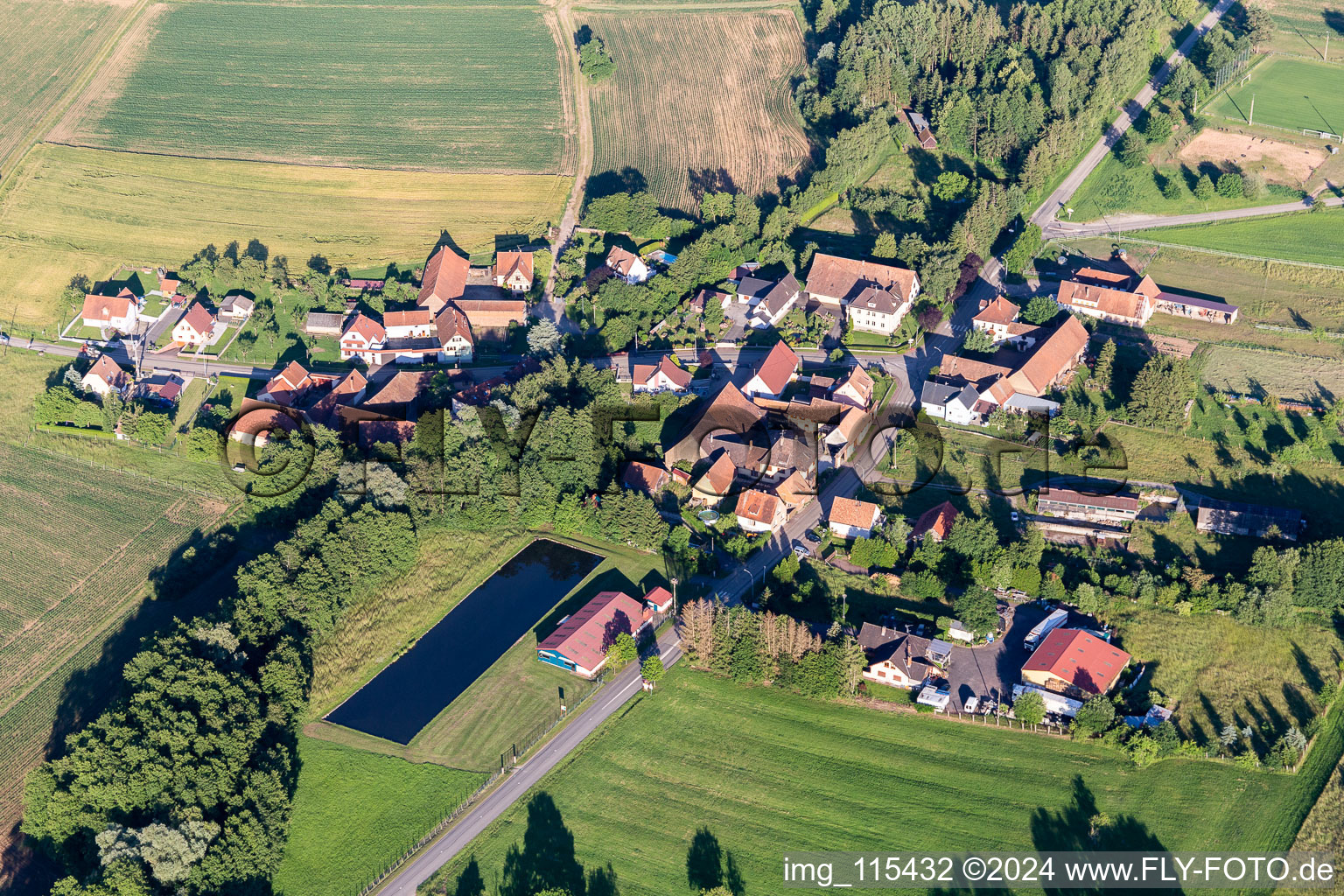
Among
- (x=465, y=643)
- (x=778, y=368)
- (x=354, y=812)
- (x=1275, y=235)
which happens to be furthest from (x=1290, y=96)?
(x=354, y=812)

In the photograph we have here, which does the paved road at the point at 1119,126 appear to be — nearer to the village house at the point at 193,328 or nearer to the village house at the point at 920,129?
the village house at the point at 920,129

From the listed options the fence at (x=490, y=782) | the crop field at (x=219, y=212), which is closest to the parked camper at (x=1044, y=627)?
the fence at (x=490, y=782)

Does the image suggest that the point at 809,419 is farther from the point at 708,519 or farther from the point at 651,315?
the point at 651,315

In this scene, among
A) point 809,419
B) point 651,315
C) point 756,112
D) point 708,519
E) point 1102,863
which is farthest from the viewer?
point 756,112

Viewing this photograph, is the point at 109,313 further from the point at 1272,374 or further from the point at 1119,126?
the point at 1119,126

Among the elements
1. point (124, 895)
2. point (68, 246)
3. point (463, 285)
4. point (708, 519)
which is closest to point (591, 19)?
point (463, 285)

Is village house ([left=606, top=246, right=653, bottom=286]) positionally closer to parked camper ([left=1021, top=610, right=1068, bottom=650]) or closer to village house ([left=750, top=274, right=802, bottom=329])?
village house ([left=750, top=274, right=802, bottom=329])
